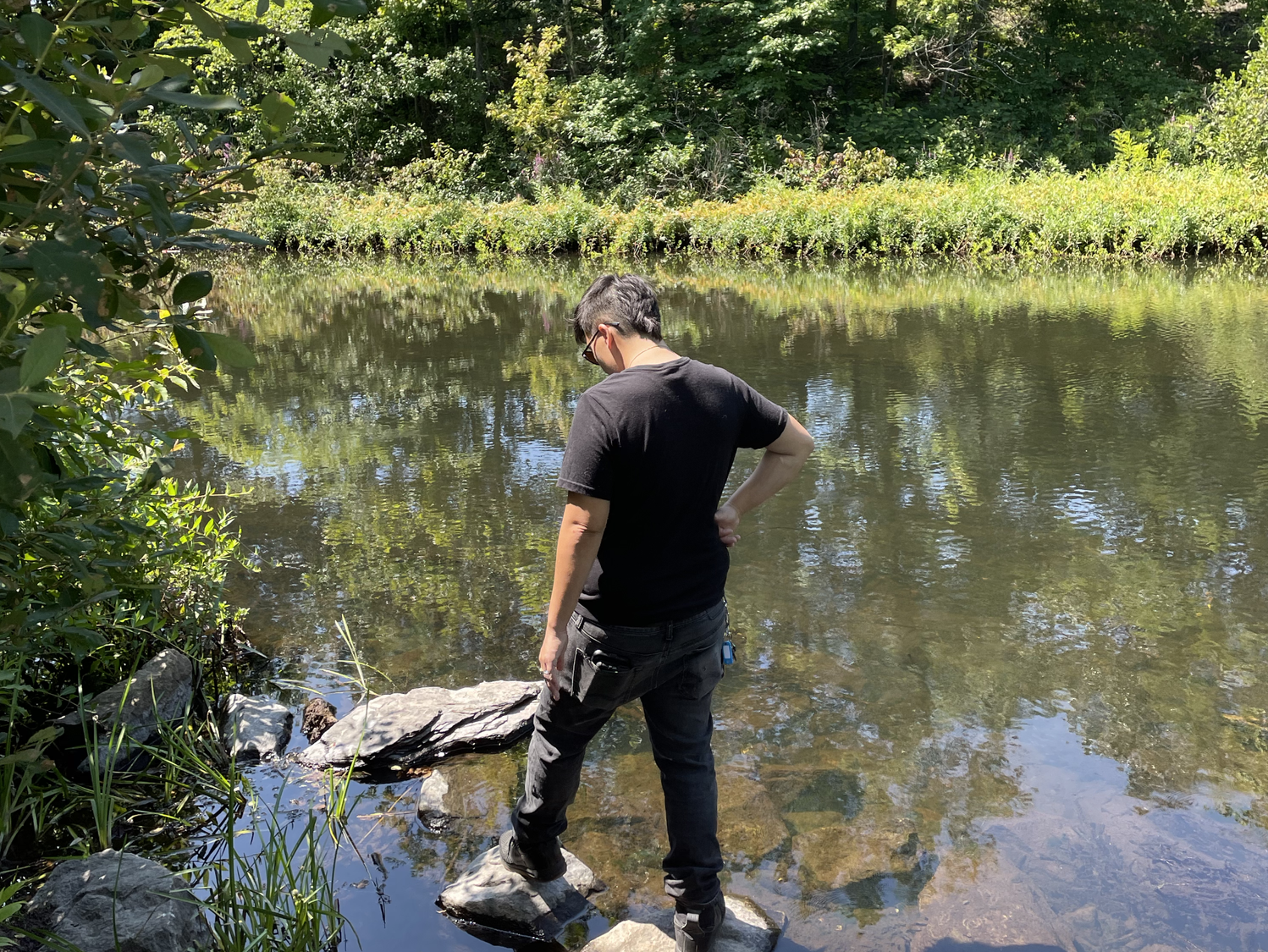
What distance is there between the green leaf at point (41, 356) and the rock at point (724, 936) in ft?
7.27

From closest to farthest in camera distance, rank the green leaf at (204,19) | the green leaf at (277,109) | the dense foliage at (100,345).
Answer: the dense foliage at (100,345) < the green leaf at (204,19) < the green leaf at (277,109)

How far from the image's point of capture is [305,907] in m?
2.60

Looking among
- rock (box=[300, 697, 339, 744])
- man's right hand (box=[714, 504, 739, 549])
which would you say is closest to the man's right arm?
man's right hand (box=[714, 504, 739, 549])

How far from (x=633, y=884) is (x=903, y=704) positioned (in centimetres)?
146

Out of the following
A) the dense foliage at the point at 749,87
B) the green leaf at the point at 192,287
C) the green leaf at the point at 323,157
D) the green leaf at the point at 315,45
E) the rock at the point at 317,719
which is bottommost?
the rock at the point at 317,719

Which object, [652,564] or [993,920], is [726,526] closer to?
[652,564]

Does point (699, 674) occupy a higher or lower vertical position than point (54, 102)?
lower

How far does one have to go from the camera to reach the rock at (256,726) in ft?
12.8

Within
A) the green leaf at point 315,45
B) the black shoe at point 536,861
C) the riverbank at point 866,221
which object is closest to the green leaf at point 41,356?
the green leaf at point 315,45

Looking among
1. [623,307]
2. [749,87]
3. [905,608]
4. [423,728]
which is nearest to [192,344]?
[623,307]

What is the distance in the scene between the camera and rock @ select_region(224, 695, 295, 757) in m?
3.89

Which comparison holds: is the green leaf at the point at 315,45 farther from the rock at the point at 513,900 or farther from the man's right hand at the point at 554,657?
the rock at the point at 513,900

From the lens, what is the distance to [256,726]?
3.97 m

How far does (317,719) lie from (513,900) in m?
1.50
